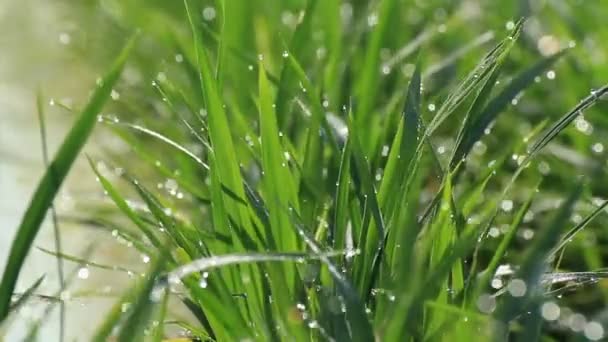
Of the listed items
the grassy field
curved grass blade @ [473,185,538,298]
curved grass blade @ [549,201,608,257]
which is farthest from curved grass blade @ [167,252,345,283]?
curved grass blade @ [549,201,608,257]

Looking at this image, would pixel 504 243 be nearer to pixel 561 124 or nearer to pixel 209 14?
pixel 561 124

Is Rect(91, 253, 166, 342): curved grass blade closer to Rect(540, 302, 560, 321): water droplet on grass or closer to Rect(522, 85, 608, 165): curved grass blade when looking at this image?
Rect(540, 302, 560, 321): water droplet on grass

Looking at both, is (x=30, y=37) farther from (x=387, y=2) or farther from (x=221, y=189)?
(x=221, y=189)

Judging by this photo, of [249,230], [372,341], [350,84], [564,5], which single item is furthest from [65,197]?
[564,5]

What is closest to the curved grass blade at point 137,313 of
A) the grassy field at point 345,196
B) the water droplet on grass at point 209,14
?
the grassy field at point 345,196

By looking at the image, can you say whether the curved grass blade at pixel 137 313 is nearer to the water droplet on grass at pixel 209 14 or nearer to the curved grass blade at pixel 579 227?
the curved grass blade at pixel 579 227

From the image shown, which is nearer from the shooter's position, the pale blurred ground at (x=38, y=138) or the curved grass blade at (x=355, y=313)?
the curved grass blade at (x=355, y=313)

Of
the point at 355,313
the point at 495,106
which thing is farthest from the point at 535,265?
the point at 495,106
